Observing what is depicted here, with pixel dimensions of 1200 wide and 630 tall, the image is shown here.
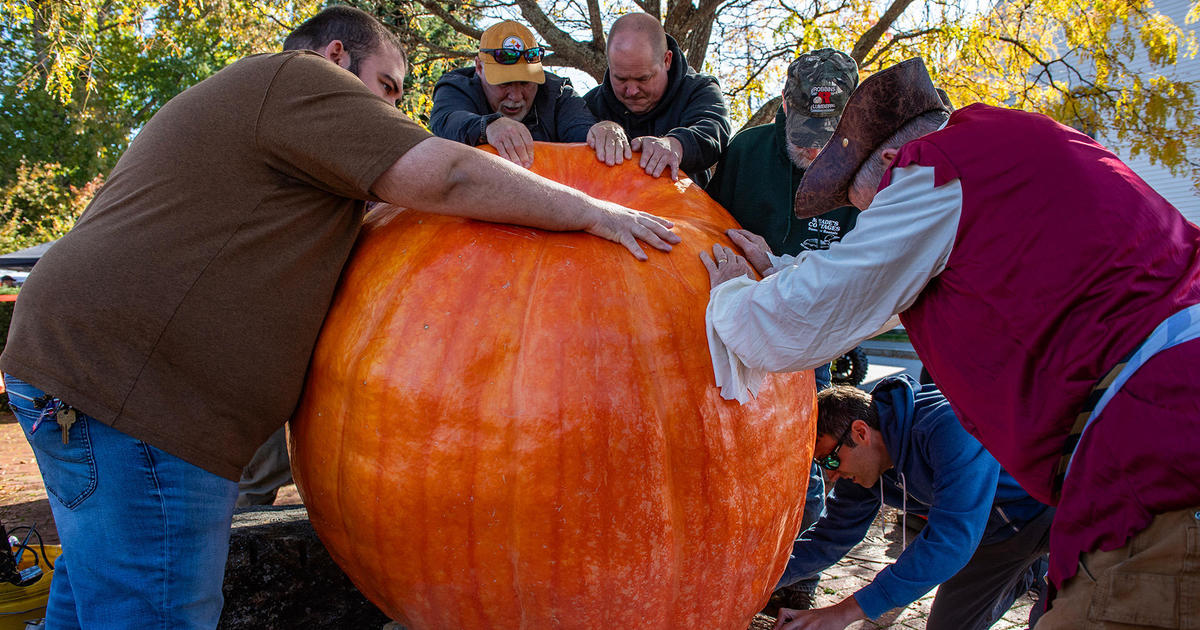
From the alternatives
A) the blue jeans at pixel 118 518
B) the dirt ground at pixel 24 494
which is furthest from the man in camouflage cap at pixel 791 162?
the dirt ground at pixel 24 494

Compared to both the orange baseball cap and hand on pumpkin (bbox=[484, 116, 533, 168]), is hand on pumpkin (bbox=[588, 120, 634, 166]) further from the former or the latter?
the orange baseball cap

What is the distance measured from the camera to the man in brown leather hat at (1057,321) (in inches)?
52.4

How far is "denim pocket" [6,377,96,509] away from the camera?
185cm

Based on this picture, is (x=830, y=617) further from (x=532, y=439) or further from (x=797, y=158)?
(x=797, y=158)

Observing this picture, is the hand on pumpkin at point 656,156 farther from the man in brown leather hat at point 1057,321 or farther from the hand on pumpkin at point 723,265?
the man in brown leather hat at point 1057,321

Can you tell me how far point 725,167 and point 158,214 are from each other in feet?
7.65

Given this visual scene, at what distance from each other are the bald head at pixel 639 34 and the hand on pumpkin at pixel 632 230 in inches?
56.9

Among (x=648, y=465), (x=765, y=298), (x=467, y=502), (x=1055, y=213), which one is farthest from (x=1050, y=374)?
(x=467, y=502)

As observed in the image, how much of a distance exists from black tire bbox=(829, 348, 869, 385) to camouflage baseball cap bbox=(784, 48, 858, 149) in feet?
15.9

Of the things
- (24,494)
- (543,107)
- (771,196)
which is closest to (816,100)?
(771,196)

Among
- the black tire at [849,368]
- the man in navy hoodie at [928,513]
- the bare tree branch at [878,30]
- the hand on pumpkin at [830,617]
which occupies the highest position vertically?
the bare tree branch at [878,30]

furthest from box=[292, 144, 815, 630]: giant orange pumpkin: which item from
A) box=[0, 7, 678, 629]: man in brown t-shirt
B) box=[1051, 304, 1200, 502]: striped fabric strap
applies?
box=[1051, 304, 1200, 502]: striped fabric strap

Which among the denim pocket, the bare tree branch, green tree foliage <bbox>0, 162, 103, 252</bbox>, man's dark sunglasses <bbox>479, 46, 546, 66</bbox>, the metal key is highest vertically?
the bare tree branch

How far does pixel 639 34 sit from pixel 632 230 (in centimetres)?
159
